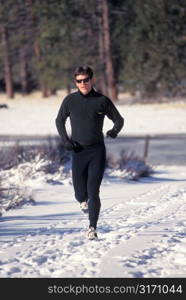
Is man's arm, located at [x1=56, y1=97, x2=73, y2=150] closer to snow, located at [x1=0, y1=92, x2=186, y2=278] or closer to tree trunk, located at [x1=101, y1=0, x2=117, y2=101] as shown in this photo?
snow, located at [x1=0, y1=92, x2=186, y2=278]

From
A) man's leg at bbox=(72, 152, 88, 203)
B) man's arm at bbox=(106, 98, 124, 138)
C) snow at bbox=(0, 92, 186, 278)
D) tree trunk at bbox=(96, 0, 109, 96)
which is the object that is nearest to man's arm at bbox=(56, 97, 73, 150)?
man's leg at bbox=(72, 152, 88, 203)

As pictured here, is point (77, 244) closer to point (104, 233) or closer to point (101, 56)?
point (104, 233)

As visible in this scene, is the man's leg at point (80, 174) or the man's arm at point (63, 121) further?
the man's leg at point (80, 174)

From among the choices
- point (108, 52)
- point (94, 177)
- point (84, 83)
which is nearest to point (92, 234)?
point (94, 177)

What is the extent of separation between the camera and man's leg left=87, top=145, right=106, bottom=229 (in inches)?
306

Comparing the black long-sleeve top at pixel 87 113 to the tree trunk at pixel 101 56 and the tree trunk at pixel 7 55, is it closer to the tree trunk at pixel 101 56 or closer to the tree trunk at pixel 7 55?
the tree trunk at pixel 101 56

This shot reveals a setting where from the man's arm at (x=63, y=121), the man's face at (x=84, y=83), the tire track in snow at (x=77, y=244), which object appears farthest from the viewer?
the man's arm at (x=63, y=121)

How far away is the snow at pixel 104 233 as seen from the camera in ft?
20.6

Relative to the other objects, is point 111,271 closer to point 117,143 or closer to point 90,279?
point 90,279

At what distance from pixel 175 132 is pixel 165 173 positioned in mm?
17752

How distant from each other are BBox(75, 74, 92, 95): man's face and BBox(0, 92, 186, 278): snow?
1.67 meters

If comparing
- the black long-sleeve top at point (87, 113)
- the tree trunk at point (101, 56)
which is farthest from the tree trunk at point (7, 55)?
the black long-sleeve top at point (87, 113)

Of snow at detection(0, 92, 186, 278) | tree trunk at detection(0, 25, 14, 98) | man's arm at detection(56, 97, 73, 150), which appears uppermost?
man's arm at detection(56, 97, 73, 150)

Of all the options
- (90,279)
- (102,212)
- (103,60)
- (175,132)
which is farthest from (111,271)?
(103,60)
